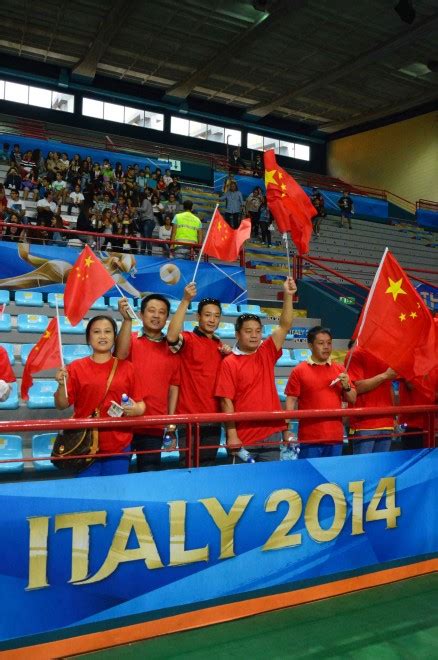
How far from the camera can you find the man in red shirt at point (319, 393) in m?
3.68

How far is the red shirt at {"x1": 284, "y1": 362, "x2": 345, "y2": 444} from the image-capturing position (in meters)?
3.67

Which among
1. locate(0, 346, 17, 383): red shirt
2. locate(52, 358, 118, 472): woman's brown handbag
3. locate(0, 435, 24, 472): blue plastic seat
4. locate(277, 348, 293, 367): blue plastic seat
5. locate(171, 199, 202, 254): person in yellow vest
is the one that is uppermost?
locate(171, 199, 202, 254): person in yellow vest

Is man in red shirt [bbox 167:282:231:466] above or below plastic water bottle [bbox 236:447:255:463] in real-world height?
above

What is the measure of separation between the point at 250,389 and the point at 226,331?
13.9ft

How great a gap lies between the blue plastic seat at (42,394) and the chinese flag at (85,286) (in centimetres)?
162

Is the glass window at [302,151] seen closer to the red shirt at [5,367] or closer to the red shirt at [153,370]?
the red shirt at [153,370]

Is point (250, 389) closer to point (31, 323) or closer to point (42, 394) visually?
point (42, 394)

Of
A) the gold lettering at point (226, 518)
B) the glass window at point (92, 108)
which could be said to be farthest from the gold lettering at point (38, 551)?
the glass window at point (92, 108)

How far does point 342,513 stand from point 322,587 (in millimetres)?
433

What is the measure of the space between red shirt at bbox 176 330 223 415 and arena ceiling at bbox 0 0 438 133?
42.6 feet

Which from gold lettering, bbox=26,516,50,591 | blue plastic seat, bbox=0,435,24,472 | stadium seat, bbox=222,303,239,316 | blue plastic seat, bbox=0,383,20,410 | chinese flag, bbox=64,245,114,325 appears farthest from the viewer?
stadium seat, bbox=222,303,239,316

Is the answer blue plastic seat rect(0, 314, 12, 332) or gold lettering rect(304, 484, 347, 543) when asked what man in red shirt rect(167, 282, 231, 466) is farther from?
blue plastic seat rect(0, 314, 12, 332)

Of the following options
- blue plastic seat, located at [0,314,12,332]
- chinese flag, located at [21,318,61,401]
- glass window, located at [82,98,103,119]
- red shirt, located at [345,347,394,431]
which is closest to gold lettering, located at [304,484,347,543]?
red shirt, located at [345,347,394,431]

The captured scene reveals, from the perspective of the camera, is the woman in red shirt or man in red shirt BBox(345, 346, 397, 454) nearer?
the woman in red shirt
